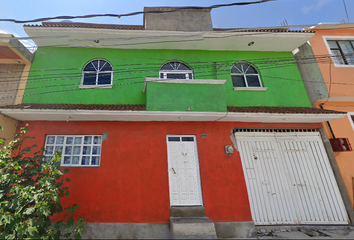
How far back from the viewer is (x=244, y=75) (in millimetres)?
8312

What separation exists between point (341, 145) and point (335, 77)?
9.74 feet

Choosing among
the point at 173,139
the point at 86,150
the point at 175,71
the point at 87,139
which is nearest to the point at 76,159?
the point at 86,150

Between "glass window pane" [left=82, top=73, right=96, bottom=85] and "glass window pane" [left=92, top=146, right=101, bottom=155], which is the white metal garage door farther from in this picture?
"glass window pane" [left=82, top=73, right=96, bottom=85]

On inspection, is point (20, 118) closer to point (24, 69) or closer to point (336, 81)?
point (24, 69)

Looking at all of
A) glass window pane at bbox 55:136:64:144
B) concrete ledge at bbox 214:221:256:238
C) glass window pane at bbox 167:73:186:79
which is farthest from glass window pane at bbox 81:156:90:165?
concrete ledge at bbox 214:221:256:238

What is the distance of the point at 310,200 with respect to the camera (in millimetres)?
6570

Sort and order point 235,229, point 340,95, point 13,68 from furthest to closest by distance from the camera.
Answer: point 340,95 < point 13,68 < point 235,229

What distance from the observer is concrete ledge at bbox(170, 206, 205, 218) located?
18.8ft

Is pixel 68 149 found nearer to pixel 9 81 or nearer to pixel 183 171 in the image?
pixel 9 81

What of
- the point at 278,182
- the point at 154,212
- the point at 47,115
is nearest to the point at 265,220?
the point at 278,182

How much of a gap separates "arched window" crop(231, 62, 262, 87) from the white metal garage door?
229 centimetres

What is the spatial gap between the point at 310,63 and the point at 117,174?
9113 mm

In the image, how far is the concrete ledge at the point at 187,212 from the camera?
18.8 ft

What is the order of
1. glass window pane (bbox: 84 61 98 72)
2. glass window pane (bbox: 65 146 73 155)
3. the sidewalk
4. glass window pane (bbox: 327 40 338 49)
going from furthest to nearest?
glass window pane (bbox: 327 40 338 49) → glass window pane (bbox: 84 61 98 72) → glass window pane (bbox: 65 146 73 155) → the sidewalk
